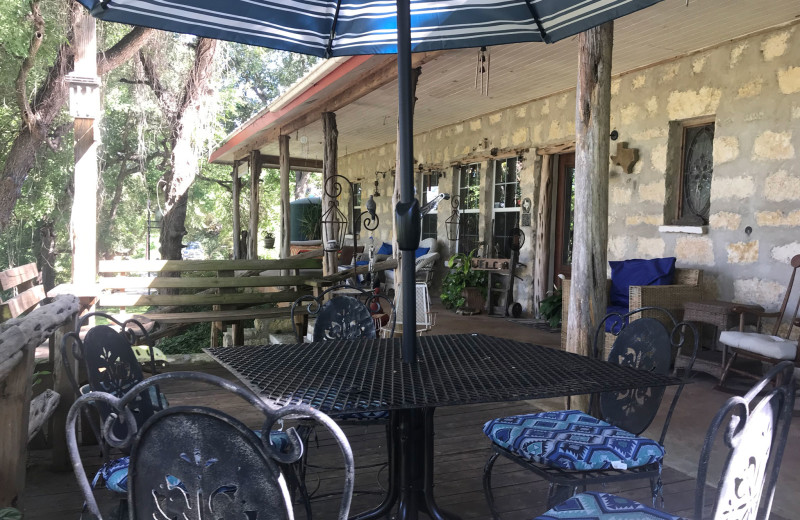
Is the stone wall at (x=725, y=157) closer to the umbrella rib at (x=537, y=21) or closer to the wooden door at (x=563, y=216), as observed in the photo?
the wooden door at (x=563, y=216)

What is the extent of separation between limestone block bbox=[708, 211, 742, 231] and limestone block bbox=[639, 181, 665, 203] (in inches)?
20.6

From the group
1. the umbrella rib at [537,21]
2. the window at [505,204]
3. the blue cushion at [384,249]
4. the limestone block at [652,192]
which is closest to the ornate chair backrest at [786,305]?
the limestone block at [652,192]

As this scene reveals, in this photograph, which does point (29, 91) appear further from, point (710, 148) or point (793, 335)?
point (793, 335)

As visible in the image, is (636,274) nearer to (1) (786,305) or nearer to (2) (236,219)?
(1) (786,305)

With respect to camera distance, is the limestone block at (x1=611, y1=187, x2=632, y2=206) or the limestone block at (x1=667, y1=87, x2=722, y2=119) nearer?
the limestone block at (x1=667, y1=87, x2=722, y2=119)

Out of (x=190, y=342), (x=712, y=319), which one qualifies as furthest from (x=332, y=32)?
(x=190, y=342)

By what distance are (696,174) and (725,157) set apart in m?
0.43

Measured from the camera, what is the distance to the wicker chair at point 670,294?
430 cm

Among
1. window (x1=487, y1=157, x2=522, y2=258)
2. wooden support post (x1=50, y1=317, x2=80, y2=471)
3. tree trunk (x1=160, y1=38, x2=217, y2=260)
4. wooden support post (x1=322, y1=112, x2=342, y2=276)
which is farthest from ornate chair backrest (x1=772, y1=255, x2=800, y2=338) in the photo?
tree trunk (x1=160, y1=38, x2=217, y2=260)

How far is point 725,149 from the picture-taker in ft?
15.0

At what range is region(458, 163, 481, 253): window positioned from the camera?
829 cm

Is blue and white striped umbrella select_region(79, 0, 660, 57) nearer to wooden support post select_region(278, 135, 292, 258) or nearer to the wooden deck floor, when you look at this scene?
the wooden deck floor

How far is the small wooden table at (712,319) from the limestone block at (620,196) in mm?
1481

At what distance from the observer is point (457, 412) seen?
133 inches
